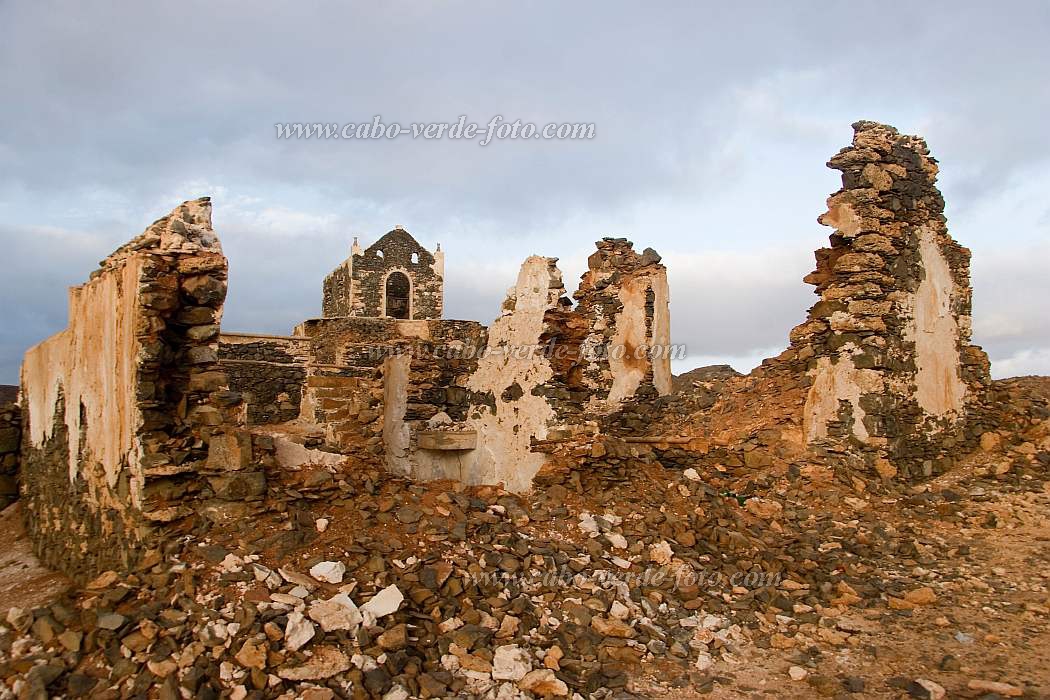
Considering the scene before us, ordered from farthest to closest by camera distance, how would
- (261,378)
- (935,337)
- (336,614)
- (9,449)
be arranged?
1. (261,378)
2. (935,337)
3. (9,449)
4. (336,614)

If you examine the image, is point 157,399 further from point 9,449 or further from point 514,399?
point 9,449

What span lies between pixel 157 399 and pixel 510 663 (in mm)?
2851

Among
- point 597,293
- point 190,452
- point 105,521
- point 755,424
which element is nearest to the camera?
point 190,452

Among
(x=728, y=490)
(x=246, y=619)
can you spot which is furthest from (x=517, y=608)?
(x=728, y=490)

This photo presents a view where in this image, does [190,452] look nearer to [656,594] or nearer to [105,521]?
[105,521]

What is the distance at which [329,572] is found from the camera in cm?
441

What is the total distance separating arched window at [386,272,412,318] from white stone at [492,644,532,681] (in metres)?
20.9

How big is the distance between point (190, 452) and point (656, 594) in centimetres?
336

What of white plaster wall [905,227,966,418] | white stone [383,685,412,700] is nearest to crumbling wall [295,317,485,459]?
white stone [383,685,412,700]

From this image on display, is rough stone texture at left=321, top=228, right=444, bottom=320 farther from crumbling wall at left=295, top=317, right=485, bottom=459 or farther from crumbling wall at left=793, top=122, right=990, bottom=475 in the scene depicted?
crumbling wall at left=793, top=122, right=990, bottom=475

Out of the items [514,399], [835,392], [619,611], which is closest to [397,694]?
[619,611]

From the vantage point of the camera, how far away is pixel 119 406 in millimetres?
5070

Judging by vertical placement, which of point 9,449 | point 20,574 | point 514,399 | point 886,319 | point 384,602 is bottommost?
point 20,574

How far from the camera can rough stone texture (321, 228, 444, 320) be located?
24.1 metres
